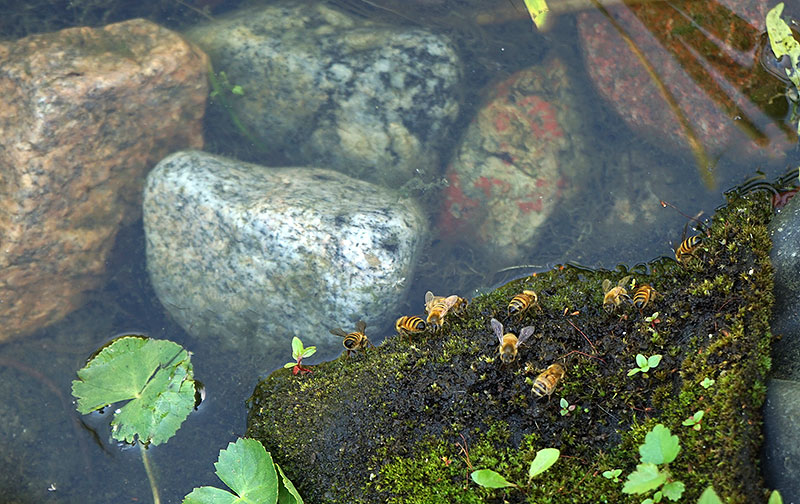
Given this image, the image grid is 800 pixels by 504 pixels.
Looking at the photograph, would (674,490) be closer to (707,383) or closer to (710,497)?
(710,497)

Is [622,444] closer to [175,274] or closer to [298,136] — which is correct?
[175,274]

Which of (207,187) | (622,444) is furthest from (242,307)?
(622,444)

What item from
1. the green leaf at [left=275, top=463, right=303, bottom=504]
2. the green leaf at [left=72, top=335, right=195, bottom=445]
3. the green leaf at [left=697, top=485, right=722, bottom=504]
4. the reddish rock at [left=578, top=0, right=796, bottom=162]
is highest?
the reddish rock at [left=578, top=0, right=796, bottom=162]

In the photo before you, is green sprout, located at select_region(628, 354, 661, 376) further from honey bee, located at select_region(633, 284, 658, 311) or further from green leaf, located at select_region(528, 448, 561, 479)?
green leaf, located at select_region(528, 448, 561, 479)

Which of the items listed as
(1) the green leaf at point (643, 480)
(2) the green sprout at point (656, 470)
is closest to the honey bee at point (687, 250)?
(2) the green sprout at point (656, 470)

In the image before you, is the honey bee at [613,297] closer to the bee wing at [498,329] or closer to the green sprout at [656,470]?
the bee wing at [498,329]

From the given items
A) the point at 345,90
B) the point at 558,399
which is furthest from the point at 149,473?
the point at 345,90

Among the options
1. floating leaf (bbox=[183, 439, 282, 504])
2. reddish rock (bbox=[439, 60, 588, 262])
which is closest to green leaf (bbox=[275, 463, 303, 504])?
floating leaf (bbox=[183, 439, 282, 504])
